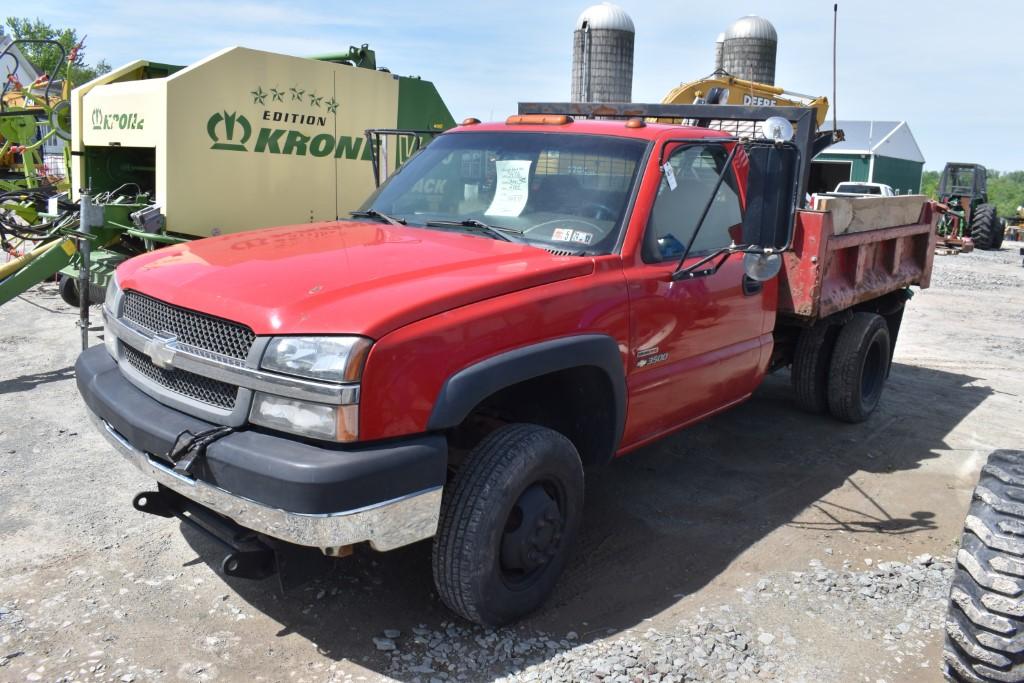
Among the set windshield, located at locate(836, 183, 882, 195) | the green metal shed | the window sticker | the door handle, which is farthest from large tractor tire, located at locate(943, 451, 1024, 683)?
the green metal shed

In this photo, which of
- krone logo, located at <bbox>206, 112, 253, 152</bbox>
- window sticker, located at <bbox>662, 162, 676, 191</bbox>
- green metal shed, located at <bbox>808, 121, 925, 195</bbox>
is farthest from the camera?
green metal shed, located at <bbox>808, 121, 925, 195</bbox>

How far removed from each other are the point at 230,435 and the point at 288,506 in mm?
381

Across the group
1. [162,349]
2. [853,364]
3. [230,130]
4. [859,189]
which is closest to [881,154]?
[859,189]

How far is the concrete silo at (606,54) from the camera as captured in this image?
59.8 ft

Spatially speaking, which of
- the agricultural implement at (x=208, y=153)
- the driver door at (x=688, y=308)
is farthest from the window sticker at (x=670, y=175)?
the agricultural implement at (x=208, y=153)

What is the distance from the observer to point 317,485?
2.65 m

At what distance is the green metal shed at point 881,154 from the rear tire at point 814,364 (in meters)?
27.2

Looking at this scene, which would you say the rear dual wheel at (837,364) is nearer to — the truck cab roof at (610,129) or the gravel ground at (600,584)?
the gravel ground at (600,584)

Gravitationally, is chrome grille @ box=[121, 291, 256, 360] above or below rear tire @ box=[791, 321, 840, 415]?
above

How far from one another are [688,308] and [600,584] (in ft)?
4.46

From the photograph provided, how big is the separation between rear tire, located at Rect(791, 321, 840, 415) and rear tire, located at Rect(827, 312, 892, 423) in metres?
Result: 0.08

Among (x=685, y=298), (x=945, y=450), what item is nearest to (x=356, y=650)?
(x=685, y=298)

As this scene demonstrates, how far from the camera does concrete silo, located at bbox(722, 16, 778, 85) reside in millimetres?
19812

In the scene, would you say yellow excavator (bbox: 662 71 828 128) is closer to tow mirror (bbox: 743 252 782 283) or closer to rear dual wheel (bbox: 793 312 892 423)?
rear dual wheel (bbox: 793 312 892 423)
